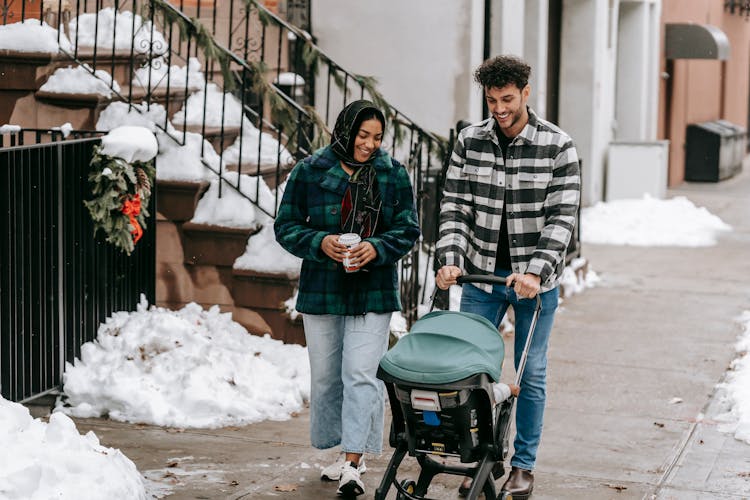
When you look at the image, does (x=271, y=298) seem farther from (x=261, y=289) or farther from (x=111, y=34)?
(x=111, y=34)

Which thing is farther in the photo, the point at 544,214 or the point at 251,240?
the point at 251,240

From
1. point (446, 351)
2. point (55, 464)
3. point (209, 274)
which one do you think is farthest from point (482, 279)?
point (209, 274)

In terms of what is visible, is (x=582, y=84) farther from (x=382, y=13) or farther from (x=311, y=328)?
(x=311, y=328)

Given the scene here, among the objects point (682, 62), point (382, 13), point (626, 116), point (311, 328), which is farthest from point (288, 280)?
point (682, 62)

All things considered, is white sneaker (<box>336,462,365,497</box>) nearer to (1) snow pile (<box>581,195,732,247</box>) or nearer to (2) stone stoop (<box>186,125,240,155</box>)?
(2) stone stoop (<box>186,125,240,155</box>)

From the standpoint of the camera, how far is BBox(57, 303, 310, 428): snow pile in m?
6.43

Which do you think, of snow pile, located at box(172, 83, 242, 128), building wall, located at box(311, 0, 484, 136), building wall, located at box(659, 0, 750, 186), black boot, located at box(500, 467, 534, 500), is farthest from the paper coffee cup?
building wall, located at box(659, 0, 750, 186)

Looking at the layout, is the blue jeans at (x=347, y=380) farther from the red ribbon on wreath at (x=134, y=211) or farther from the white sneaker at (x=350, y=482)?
the red ribbon on wreath at (x=134, y=211)

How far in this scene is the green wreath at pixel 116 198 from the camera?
6777mm

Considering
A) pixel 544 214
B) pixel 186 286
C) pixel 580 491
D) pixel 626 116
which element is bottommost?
pixel 580 491

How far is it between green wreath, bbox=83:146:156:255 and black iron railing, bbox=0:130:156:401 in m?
0.06

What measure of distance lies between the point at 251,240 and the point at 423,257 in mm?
2234

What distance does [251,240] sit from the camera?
7.62m

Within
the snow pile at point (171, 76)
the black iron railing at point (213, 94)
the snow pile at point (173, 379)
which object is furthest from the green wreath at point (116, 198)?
the snow pile at point (171, 76)
